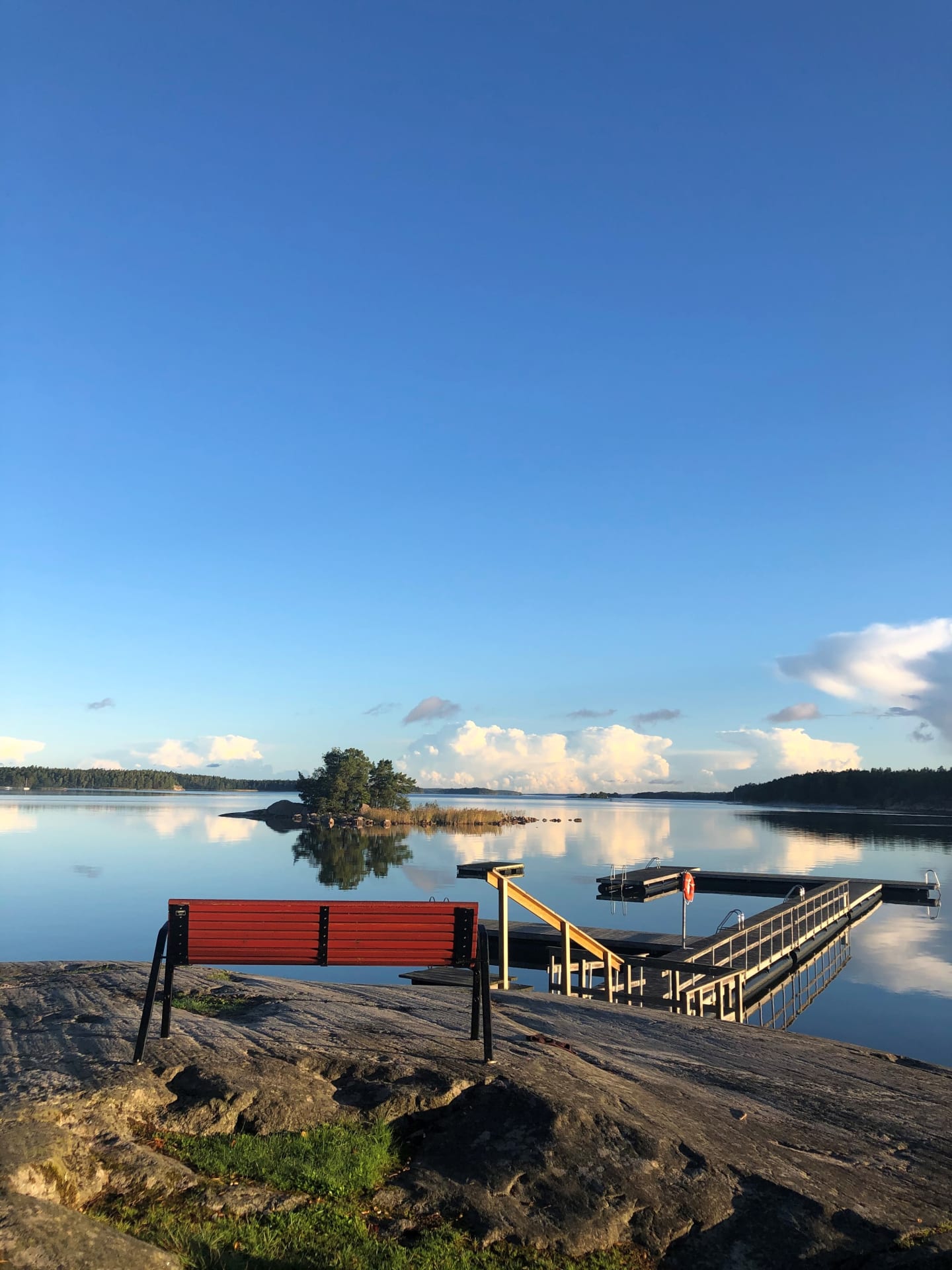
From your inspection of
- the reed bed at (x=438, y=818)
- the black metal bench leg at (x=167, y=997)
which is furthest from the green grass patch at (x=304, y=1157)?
the reed bed at (x=438, y=818)

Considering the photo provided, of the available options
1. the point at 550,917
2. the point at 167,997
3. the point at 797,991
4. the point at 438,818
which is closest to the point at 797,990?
the point at 797,991

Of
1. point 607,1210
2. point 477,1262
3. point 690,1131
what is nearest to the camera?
point 477,1262

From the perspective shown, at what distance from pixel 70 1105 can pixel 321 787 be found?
10851cm

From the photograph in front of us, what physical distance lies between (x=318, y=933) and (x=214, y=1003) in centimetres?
321

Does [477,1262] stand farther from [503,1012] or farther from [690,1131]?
[503,1012]

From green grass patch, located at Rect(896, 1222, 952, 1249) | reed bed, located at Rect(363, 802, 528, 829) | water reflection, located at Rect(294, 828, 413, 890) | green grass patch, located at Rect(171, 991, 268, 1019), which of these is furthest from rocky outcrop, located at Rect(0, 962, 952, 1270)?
reed bed, located at Rect(363, 802, 528, 829)

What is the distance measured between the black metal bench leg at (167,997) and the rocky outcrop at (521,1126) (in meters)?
0.15

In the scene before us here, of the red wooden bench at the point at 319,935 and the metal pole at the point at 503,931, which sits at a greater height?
the red wooden bench at the point at 319,935

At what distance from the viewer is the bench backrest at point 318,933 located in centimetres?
775

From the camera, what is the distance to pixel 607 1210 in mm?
5531

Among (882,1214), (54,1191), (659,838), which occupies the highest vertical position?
(54,1191)

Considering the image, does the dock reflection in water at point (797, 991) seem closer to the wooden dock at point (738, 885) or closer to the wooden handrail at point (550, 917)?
the wooden handrail at point (550, 917)

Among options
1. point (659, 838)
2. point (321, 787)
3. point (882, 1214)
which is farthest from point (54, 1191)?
point (321, 787)

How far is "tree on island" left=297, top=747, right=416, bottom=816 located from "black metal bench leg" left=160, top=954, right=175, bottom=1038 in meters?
103
